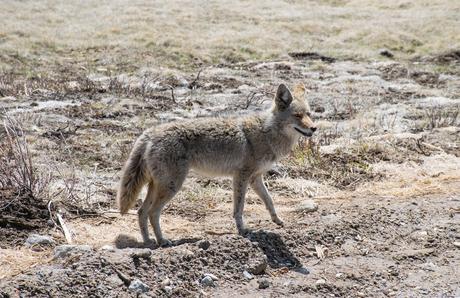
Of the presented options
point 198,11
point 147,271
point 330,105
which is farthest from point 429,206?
point 198,11

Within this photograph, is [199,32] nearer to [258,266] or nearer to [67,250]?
[258,266]

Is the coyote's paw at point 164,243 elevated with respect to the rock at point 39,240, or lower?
lower

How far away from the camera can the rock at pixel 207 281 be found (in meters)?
7.22

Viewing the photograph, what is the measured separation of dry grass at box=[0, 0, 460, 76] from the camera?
27359 millimetres

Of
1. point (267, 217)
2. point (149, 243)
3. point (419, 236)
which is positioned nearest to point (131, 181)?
point (149, 243)

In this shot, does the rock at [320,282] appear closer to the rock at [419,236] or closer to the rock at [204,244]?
the rock at [204,244]

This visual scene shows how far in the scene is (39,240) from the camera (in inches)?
316

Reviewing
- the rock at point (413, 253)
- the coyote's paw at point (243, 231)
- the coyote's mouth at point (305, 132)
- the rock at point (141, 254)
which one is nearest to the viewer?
the rock at point (141, 254)

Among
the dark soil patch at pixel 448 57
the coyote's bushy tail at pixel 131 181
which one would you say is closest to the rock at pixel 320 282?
the coyote's bushy tail at pixel 131 181

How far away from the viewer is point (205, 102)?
1905 centimetres

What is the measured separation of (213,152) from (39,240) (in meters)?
2.34

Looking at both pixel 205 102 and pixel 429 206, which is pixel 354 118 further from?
pixel 429 206

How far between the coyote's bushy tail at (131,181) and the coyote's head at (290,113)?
1.98 meters

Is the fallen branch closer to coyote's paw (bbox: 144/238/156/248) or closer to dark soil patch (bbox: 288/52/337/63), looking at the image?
coyote's paw (bbox: 144/238/156/248)
